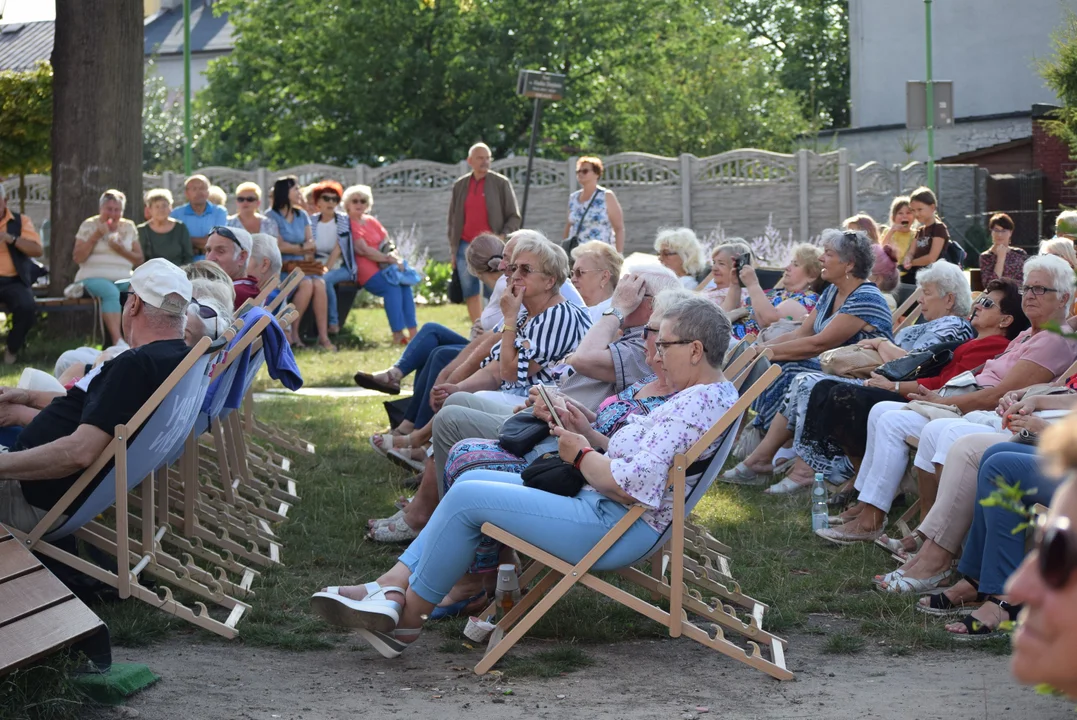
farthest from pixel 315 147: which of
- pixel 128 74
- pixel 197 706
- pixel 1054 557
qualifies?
pixel 1054 557

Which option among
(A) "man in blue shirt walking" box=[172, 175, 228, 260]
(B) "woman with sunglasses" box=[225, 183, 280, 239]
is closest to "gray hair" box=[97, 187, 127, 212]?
(A) "man in blue shirt walking" box=[172, 175, 228, 260]

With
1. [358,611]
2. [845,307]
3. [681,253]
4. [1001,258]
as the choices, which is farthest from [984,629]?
[1001,258]

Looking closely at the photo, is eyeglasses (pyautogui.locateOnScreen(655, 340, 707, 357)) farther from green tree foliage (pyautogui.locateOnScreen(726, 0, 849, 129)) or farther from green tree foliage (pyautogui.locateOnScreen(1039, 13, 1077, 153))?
green tree foliage (pyautogui.locateOnScreen(726, 0, 849, 129))

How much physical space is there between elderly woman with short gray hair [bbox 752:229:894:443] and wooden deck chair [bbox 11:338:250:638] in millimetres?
3478

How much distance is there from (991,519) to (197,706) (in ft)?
8.92

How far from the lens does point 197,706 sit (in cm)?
406

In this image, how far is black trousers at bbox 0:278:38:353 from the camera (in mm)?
12391

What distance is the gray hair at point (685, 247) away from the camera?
9000mm

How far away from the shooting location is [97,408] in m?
4.68

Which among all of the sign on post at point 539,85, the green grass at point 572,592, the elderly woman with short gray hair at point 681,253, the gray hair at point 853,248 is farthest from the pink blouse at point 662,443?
the sign on post at point 539,85

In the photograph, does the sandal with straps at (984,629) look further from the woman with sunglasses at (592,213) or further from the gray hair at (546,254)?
the woman with sunglasses at (592,213)

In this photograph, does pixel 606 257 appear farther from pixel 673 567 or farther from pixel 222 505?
pixel 673 567

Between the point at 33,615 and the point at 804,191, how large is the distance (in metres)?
19.5

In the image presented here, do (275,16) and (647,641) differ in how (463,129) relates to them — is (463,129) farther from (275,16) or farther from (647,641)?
(647,641)
